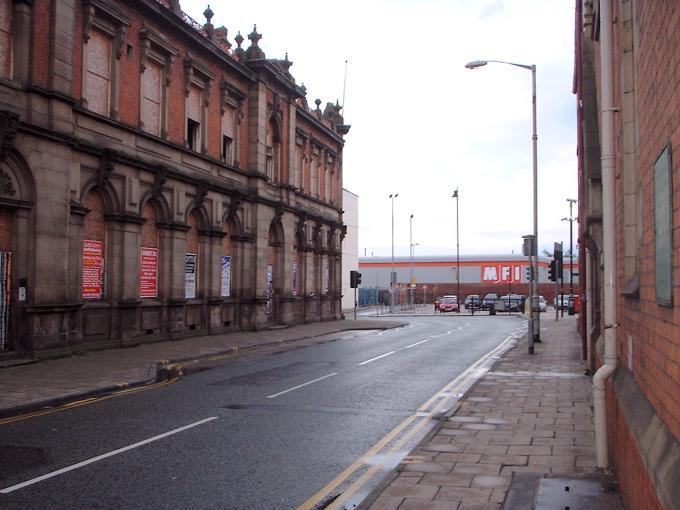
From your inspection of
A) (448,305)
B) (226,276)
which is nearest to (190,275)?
(226,276)

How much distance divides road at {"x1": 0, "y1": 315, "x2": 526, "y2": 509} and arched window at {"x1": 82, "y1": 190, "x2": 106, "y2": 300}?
6.54 metres

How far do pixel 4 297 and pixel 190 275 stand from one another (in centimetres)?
997

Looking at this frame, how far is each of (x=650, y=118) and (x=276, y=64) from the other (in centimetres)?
3222

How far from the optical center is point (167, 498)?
6457 mm

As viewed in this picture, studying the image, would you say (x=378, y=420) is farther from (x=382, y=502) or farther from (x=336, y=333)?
(x=336, y=333)

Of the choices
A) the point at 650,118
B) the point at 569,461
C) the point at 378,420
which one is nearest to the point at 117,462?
the point at 378,420

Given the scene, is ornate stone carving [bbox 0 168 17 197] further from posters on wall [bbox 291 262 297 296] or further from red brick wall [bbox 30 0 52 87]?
posters on wall [bbox 291 262 297 296]

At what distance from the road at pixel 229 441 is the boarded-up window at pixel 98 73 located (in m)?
10.0

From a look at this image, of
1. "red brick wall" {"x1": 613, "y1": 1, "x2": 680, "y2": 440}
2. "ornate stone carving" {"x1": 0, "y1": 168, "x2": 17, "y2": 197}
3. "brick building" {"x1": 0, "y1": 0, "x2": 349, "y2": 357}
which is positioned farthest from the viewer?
"brick building" {"x1": 0, "y1": 0, "x2": 349, "y2": 357}

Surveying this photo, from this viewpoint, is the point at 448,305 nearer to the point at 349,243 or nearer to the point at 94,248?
the point at 349,243

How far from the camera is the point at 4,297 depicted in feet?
55.7

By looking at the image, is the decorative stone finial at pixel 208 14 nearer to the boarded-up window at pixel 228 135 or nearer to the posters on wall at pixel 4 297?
the boarded-up window at pixel 228 135

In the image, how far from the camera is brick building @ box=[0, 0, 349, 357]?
57.7 ft

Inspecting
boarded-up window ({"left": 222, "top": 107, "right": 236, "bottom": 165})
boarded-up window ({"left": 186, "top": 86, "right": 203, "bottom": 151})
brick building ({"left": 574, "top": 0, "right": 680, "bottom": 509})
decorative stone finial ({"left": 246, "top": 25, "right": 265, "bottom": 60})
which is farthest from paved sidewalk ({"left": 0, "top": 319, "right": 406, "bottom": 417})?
decorative stone finial ({"left": 246, "top": 25, "right": 265, "bottom": 60})
